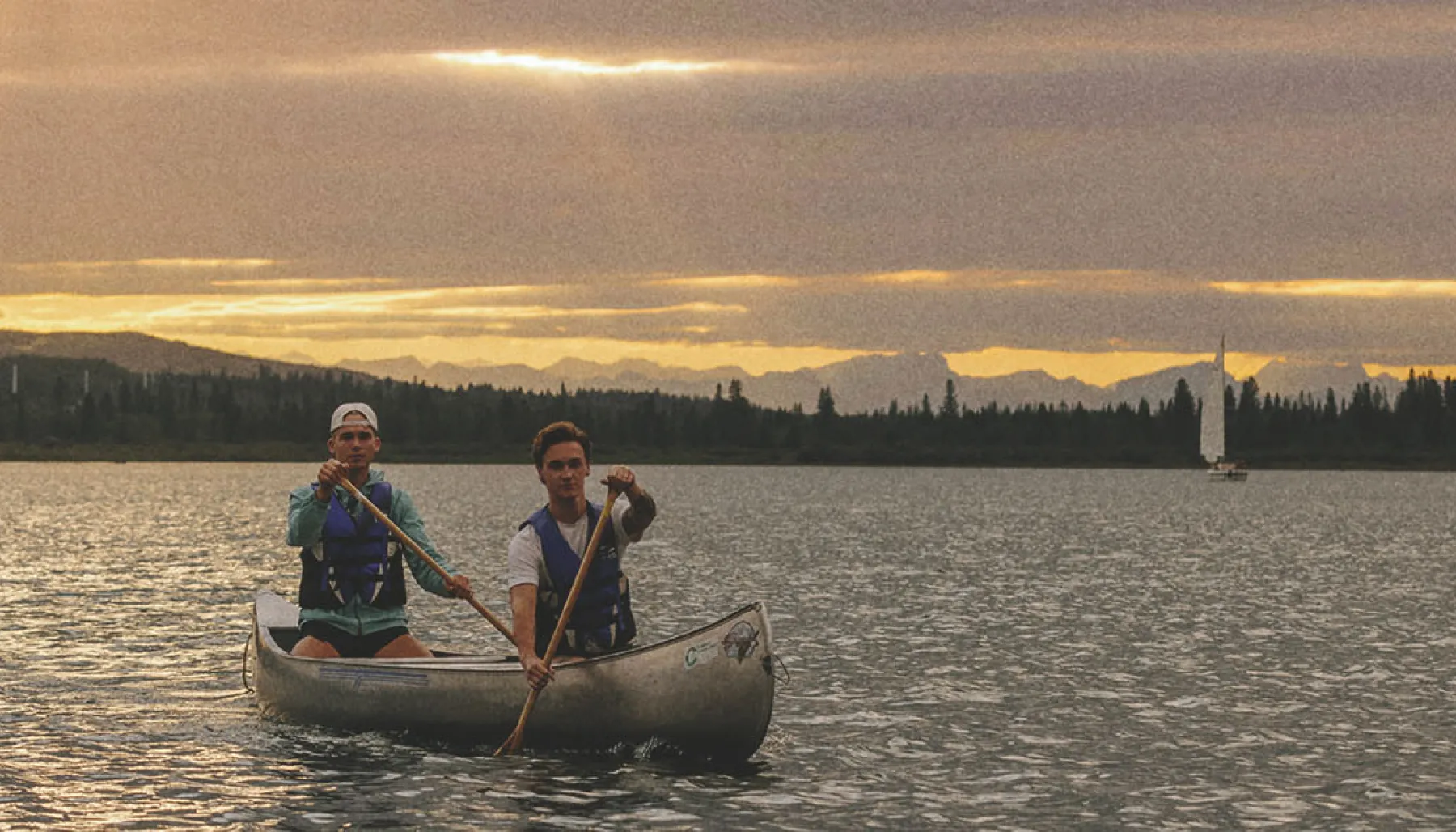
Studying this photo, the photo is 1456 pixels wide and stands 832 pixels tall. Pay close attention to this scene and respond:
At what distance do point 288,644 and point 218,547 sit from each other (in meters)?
48.9

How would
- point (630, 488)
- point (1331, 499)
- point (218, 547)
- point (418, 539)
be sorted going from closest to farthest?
point (630, 488) → point (418, 539) → point (218, 547) → point (1331, 499)

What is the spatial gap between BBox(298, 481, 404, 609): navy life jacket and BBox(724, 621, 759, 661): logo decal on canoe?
13.0 ft

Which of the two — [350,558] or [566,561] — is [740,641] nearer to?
[566,561]

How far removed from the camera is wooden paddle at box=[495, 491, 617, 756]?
18.4 meters

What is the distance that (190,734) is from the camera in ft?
75.7

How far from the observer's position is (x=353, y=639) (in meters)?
21.5

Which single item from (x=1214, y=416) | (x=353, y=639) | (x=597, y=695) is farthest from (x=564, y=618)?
(x=1214, y=416)

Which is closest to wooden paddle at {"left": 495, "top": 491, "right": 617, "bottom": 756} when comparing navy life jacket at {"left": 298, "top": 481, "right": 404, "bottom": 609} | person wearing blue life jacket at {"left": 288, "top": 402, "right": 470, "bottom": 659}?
person wearing blue life jacket at {"left": 288, "top": 402, "right": 470, "bottom": 659}

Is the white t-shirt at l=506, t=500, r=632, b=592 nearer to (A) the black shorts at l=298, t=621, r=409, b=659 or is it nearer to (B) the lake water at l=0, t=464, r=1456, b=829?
(B) the lake water at l=0, t=464, r=1456, b=829

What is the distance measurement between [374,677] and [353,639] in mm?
594

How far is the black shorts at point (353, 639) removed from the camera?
21484mm

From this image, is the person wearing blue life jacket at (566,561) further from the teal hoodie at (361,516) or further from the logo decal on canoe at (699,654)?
the teal hoodie at (361,516)

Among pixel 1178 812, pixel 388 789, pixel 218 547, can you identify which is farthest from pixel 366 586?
pixel 218 547

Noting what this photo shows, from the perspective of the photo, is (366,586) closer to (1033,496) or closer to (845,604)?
(845,604)
